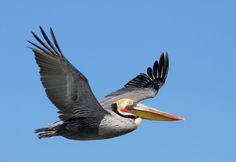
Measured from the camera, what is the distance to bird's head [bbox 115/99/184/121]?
16733 millimetres

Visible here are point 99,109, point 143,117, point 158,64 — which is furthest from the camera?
point 158,64

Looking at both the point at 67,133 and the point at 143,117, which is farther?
the point at 143,117

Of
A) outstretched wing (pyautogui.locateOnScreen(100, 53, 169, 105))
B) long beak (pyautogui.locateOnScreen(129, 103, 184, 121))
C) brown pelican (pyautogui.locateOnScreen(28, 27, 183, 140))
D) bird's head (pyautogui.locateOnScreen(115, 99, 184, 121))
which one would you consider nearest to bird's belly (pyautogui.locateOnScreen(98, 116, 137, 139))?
Answer: brown pelican (pyautogui.locateOnScreen(28, 27, 183, 140))

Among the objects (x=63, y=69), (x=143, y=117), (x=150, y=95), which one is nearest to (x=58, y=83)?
(x=63, y=69)

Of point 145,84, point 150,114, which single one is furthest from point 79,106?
point 145,84

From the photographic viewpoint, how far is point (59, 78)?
14.3 m

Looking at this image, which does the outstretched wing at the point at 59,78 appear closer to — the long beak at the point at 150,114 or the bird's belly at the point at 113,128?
the bird's belly at the point at 113,128

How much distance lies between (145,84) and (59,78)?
658 cm

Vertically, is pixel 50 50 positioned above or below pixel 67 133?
above

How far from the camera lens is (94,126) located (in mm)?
15453

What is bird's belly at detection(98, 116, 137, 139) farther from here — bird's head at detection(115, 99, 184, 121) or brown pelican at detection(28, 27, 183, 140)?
bird's head at detection(115, 99, 184, 121)

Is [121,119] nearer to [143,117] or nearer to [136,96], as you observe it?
[143,117]

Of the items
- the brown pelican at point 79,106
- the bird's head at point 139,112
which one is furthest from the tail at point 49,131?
the bird's head at point 139,112

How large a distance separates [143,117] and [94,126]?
2.29m
